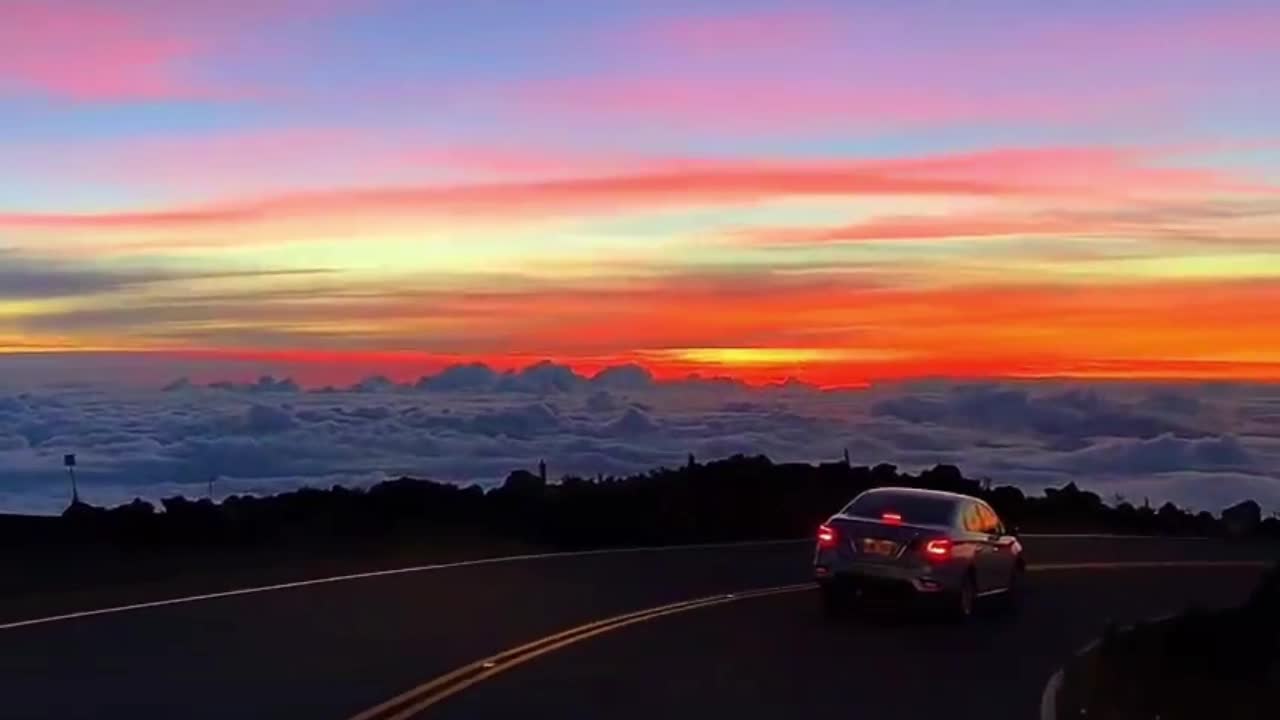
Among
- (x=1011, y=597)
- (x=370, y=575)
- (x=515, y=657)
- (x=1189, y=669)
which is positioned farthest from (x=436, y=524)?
(x=1189, y=669)

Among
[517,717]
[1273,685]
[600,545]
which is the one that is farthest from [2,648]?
[600,545]

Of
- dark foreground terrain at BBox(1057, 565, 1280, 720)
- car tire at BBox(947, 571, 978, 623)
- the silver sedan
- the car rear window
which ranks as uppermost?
the car rear window

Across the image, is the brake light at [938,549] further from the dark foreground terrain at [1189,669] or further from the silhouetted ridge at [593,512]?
the silhouetted ridge at [593,512]

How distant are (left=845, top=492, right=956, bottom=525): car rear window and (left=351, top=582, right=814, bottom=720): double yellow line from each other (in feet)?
7.71

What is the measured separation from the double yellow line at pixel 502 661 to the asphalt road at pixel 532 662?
0.17 m

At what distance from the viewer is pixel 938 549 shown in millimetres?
24438

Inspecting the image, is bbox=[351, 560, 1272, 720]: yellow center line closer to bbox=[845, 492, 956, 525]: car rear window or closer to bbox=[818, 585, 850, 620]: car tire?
bbox=[818, 585, 850, 620]: car tire

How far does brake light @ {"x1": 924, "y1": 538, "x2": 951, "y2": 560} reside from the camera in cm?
2433

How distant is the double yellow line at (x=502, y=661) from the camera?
1512cm

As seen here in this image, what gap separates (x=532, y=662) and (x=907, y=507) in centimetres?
788

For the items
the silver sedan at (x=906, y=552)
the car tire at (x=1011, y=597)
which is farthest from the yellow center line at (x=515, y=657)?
the car tire at (x=1011, y=597)

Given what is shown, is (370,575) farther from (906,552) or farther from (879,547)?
(906,552)

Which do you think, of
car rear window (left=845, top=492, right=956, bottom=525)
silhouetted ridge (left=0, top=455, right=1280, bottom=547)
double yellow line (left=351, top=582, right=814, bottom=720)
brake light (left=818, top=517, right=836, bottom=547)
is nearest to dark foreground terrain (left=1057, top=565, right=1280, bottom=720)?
car rear window (left=845, top=492, right=956, bottom=525)

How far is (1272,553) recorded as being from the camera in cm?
4491
